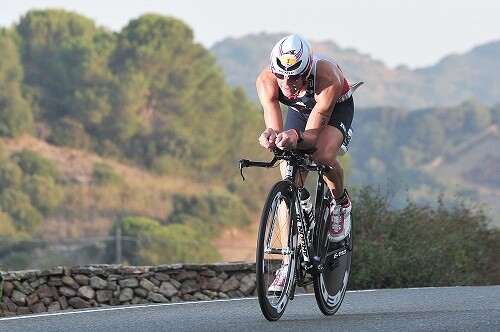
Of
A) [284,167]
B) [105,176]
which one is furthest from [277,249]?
[105,176]

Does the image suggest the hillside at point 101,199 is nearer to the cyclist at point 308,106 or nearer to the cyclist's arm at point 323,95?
the cyclist at point 308,106

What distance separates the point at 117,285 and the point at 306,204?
4.71m

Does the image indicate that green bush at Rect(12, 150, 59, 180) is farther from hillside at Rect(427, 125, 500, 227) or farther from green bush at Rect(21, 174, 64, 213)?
hillside at Rect(427, 125, 500, 227)

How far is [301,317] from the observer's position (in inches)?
334

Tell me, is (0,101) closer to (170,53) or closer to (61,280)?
(170,53)

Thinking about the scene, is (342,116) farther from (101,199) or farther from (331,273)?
(101,199)

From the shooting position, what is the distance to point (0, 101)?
6234 centimetres

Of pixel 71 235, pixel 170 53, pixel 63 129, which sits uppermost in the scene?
pixel 170 53

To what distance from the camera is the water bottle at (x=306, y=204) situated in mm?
8070

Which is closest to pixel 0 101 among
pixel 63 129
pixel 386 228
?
pixel 63 129

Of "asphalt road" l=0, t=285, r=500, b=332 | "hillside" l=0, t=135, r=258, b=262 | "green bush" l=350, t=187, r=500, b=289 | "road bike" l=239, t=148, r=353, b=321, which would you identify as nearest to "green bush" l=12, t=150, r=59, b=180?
"hillside" l=0, t=135, r=258, b=262

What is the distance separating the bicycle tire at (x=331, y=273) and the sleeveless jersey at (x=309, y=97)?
730 mm

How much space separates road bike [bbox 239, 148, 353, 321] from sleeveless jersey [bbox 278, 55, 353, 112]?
0.44 meters

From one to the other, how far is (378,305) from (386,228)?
5272 mm
